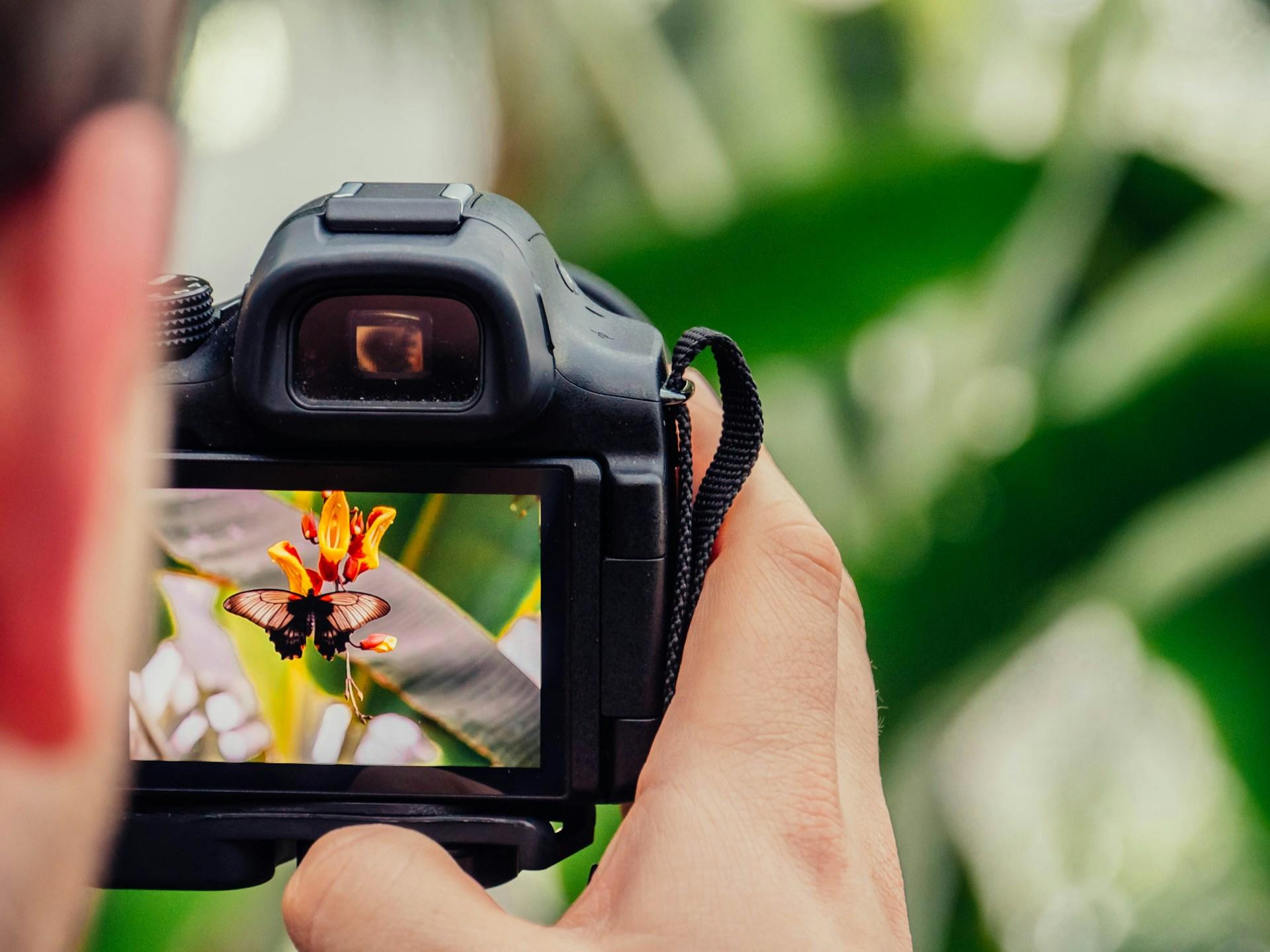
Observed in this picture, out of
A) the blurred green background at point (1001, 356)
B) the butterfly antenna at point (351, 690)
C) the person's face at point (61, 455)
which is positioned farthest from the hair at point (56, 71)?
the blurred green background at point (1001, 356)

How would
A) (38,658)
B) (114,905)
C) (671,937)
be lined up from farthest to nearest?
(114,905) < (671,937) < (38,658)

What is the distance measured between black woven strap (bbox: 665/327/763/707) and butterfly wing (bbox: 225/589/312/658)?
0.16 meters

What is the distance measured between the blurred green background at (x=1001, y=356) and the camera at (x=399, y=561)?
1.57ft

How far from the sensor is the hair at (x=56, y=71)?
27 cm

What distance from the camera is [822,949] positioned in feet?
1.36

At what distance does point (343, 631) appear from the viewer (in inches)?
18.5

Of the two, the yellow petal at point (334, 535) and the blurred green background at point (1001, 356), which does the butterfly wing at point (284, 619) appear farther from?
the blurred green background at point (1001, 356)

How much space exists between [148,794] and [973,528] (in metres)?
0.70

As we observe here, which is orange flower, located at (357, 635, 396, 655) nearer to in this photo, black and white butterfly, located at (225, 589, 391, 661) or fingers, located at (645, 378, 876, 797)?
black and white butterfly, located at (225, 589, 391, 661)

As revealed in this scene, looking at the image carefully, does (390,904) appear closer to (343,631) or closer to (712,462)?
(343,631)

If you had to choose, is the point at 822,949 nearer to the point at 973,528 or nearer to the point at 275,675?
the point at 275,675

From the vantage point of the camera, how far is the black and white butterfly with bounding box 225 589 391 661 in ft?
1.53

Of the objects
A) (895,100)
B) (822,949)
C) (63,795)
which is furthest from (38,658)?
(895,100)

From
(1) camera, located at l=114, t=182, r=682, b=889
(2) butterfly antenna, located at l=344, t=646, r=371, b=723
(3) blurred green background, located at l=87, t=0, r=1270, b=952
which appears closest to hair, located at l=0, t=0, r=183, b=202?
(1) camera, located at l=114, t=182, r=682, b=889
